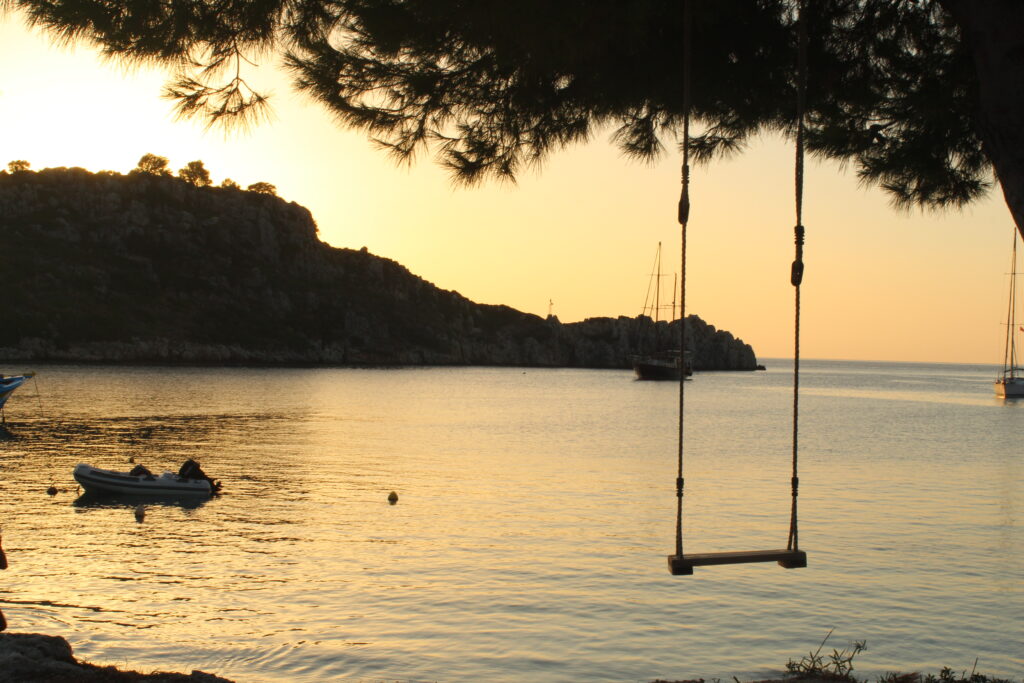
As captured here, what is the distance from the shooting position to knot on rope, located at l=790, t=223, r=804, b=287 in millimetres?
6336

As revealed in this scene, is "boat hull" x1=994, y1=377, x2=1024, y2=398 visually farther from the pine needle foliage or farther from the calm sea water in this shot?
the pine needle foliage

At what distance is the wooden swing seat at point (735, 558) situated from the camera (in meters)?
5.61

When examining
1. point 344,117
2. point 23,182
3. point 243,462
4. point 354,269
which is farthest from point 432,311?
point 344,117

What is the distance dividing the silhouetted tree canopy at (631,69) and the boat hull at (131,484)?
66.9 feet

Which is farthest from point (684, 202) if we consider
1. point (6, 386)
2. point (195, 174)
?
point (195, 174)

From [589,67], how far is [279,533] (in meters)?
16.6

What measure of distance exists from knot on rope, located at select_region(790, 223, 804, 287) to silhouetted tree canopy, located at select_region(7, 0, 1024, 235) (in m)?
1.35

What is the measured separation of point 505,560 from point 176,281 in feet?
476

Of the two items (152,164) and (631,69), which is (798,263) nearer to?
(631,69)

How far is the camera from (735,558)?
5629mm

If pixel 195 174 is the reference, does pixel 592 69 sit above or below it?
below

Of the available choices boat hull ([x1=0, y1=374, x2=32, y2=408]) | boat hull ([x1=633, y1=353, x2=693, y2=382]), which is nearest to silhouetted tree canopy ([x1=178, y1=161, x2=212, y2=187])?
boat hull ([x1=633, y1=353, x2=693, y2=382])

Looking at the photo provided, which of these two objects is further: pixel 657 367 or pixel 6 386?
pixel 657 367

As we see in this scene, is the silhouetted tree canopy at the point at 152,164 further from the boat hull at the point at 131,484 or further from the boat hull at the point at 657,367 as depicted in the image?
the boat hull at the point at 131,484
